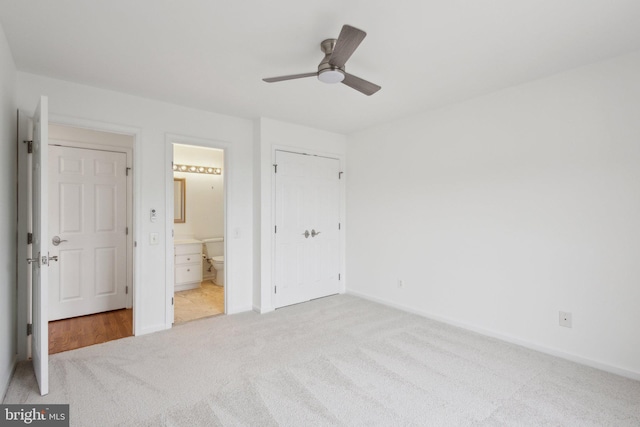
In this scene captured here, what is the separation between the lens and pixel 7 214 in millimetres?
2217

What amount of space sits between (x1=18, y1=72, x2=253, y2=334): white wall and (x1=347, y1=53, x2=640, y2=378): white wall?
183 cm

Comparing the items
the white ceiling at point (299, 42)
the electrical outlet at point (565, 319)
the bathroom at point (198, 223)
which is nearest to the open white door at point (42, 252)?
the white ceiling at point (299, 42)

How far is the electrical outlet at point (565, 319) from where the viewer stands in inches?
103

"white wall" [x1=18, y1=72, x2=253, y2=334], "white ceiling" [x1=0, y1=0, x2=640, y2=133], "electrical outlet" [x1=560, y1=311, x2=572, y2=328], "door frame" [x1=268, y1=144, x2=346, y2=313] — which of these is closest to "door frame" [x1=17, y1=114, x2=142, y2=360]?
"white wall" [x1=18, y1=72, x2=253, y2=334]

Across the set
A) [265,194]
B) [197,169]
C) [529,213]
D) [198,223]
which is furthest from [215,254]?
[529,213]

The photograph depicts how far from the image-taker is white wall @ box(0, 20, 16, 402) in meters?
2.05

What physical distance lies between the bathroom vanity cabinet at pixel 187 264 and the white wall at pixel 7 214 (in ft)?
7.38

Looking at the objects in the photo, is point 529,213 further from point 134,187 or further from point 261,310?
point 134,187

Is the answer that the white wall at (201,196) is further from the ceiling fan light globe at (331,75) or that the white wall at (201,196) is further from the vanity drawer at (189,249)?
the ceiling fan light globe at (331,75)

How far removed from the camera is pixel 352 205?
4.62 metres

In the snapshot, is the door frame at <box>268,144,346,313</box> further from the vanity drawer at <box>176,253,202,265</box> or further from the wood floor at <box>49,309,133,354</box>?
the vanity drawer at <box>176,253,202,265</box>

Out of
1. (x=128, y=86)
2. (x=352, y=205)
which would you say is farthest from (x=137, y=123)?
(x=352, y=205)

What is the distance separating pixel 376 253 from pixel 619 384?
2.54 m

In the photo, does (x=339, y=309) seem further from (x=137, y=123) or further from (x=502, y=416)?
(x=137, y=123)
